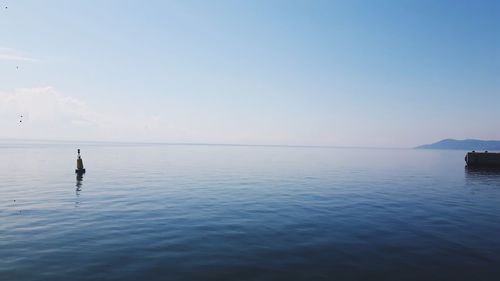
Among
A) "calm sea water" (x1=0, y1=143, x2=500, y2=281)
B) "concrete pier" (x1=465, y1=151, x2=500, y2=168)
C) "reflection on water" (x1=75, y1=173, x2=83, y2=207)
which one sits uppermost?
"concrete pier" (x1=465, y1=151, x2=500, y2=168)

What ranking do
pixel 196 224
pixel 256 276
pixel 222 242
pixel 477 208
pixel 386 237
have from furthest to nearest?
pixel 477 208 < pixel 196 224 < pixel 386 237 < pixel 222 242 < pixel 256 276

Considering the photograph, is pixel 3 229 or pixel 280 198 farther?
pixel 280 198

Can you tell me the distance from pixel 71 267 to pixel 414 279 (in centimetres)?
1174

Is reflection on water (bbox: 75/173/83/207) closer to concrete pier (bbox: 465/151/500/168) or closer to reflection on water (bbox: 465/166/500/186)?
reflection on water (bbox: 465/166/500/186)

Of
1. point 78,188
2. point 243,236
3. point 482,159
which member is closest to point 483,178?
point 482,159

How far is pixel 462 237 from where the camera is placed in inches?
679

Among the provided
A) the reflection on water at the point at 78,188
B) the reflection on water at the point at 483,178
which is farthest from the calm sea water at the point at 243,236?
the reflection on water at the point at 483,178

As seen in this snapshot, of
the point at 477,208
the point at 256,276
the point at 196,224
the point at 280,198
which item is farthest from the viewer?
the point at 280,198

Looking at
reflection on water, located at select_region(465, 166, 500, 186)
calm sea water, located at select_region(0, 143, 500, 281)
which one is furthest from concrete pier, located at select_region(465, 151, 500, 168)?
calm sea water, located at select_region(0, 143, 500, 281)

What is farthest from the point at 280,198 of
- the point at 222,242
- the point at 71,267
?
the point at 71,267

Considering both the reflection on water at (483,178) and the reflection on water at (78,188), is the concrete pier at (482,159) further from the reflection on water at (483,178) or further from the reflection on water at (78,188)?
the reflection on water at (78,188)

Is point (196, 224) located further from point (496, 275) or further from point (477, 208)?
point (477, 208)

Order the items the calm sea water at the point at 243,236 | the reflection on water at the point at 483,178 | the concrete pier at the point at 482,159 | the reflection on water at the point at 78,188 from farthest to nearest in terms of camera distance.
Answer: the concrete pier at the point at 482,159 < the reflection on water at the point at 483,178 < the reflection on water at the point at 78,188 < the calm sea water at the point at 243,236

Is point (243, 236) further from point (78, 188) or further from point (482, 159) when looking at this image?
point (482, 159)
